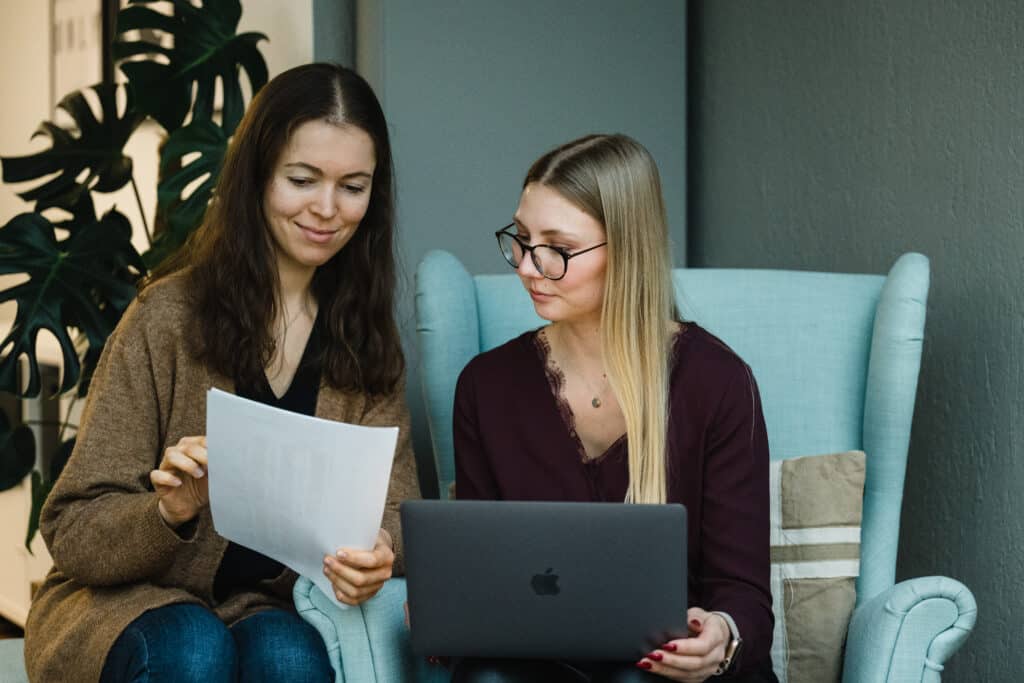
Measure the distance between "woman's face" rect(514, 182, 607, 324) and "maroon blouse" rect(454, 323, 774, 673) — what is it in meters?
0.14

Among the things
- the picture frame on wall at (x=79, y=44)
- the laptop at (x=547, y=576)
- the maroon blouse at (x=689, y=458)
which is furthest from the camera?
the picture frame on wall at (x=79, y=44)

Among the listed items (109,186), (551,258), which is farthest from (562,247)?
(109,186)

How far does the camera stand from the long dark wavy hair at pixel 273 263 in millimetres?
1813

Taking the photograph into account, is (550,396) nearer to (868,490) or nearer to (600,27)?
(868,490)

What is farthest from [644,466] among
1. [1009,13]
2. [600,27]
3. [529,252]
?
[600,27]

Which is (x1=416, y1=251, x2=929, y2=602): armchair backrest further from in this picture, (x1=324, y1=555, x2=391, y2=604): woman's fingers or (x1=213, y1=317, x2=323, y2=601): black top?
(x1=324, y1=555, x2=391, y2=604): woman's fingers

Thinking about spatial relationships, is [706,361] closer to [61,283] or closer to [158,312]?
[158,312]

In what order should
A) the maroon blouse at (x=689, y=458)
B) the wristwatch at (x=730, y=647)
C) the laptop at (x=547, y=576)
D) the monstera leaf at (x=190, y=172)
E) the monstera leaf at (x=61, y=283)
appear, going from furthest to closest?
the monstera leaf at (x=190, y=172) < the monstera leaf at (x=61, y=283) < the maroon blouse at (x=689, y=458) < the wristwatch at (x=730, y=647) < the laptop at (x=547, y=576)

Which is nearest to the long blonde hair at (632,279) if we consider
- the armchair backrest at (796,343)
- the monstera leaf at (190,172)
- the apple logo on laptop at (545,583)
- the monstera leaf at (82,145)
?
the apple logo on laptop at (545,583)

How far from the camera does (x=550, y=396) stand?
175 cm

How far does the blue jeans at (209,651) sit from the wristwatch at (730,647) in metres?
0.50

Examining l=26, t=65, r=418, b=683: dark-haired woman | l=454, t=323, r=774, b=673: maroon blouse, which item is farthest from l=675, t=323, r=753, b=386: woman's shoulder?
l=26, t=65, r=418, b=683: dark-haired woman

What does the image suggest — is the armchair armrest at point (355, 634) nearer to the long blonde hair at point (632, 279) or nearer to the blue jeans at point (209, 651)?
the blue jeans at point (209, 651)

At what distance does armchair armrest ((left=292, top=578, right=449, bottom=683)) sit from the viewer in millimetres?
1616
